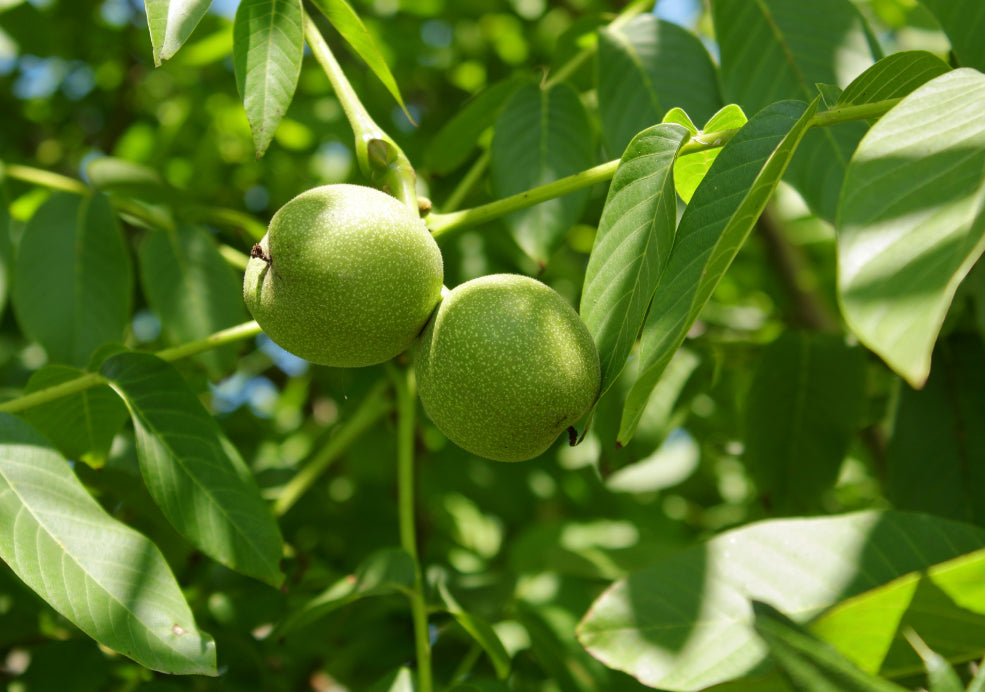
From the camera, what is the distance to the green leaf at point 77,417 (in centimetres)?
137

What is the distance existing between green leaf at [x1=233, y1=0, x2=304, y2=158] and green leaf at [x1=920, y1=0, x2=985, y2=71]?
93 centimetres

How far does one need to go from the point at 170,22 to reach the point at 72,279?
817mm

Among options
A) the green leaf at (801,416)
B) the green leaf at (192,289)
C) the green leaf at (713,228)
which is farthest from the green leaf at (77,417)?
the green leaf at (801,416)

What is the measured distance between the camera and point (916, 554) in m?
1.03

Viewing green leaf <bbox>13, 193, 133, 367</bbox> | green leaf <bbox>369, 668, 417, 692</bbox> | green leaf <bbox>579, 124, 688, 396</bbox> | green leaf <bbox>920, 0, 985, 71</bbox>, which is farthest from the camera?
green leaf <bbox>13, 193, 133, 367</bbox>

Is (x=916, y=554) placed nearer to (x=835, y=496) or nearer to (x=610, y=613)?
(x=610, y=613)

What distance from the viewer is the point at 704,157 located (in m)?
1.12

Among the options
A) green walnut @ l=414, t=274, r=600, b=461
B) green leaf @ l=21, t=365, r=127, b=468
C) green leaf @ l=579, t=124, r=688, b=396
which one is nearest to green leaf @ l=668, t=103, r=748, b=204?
green leaf @ l=579, t=124, r=688, b=396

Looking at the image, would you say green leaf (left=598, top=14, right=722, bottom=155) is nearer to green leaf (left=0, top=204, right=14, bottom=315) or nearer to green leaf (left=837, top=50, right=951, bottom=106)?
green leaf (left=837, top=50, right=951, bottom=106)

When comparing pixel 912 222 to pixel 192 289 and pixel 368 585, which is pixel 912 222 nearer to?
pixel 368 585

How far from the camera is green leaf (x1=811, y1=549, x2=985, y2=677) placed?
2.84 ft

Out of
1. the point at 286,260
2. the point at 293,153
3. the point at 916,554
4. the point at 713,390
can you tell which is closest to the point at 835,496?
the point at 713,390

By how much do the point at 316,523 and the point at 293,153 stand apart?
1.29 m

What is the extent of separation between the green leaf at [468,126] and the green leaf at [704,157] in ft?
2.01
